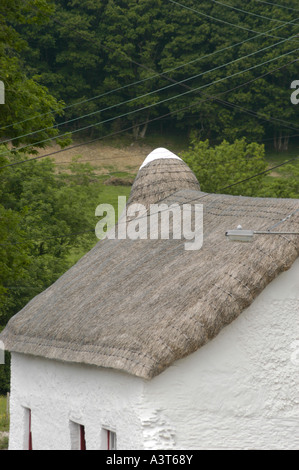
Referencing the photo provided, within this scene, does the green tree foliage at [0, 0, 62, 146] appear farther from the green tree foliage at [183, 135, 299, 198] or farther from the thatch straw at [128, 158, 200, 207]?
the green tree foliage at [183, 135, 299, 198]

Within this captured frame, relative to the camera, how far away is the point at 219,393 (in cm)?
1166

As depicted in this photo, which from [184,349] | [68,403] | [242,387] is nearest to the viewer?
[184,349]

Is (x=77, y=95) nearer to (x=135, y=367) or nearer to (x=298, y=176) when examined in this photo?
(x=298, y=176)

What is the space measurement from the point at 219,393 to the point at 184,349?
1234 millimetres

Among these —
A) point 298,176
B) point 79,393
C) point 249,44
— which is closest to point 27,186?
point 298,176

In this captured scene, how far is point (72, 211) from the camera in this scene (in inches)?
1479

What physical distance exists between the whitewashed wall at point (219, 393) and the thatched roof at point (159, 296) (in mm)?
458

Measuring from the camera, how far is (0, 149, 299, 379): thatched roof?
1114 cm

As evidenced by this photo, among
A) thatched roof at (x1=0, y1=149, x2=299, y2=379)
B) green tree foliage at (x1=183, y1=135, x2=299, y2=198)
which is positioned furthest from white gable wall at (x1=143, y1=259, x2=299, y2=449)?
green tree foliage at (x1=183, y1=135, x2=299, y2=198)

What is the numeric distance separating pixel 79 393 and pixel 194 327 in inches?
112

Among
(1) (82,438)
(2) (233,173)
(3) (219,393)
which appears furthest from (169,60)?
(3) (219,393)

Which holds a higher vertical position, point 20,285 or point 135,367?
point 20,285

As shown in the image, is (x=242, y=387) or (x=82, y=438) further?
(x=82, y=438)

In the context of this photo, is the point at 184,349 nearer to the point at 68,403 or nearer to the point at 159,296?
→ the point at 159,296
